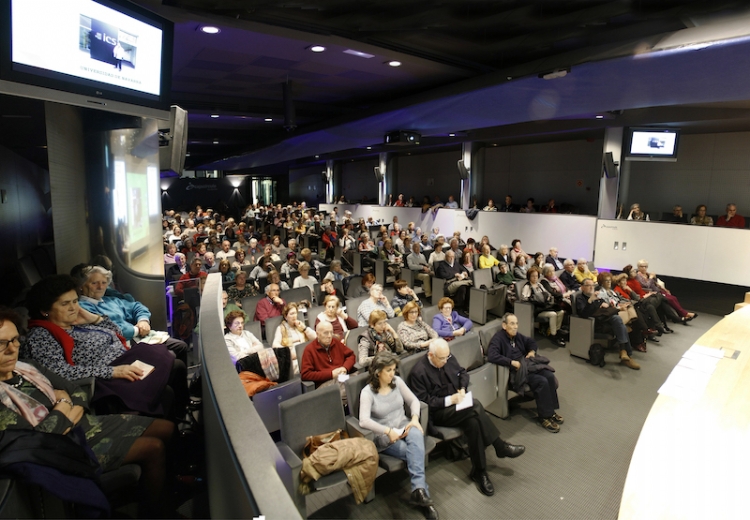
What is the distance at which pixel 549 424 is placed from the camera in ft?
14.0

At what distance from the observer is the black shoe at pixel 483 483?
11.0 feet

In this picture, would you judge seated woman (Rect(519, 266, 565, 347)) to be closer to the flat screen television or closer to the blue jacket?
the blue jacket

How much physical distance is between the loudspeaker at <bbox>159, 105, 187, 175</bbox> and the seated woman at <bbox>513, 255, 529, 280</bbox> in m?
6.41

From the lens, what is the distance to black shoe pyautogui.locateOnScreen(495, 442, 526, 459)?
3623mm

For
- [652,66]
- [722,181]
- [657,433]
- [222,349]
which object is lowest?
[657,433]

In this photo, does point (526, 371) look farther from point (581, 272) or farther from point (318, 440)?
point (581, 272)

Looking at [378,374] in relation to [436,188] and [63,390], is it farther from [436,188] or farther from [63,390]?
[436,188]

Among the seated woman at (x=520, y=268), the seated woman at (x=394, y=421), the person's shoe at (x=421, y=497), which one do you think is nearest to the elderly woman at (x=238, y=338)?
the seated woman at (x=394, y=421)

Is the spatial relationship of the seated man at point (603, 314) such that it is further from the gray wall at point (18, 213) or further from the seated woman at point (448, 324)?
the gray wall at point (18, 213)

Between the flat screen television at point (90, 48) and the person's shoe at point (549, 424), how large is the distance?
4.46 m

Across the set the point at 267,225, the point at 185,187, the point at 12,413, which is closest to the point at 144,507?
the point at 12,413

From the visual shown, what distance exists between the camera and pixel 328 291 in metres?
5.97

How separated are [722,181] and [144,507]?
1329 centimetres

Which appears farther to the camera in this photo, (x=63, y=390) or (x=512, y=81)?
Result: (x=512, y=81)
